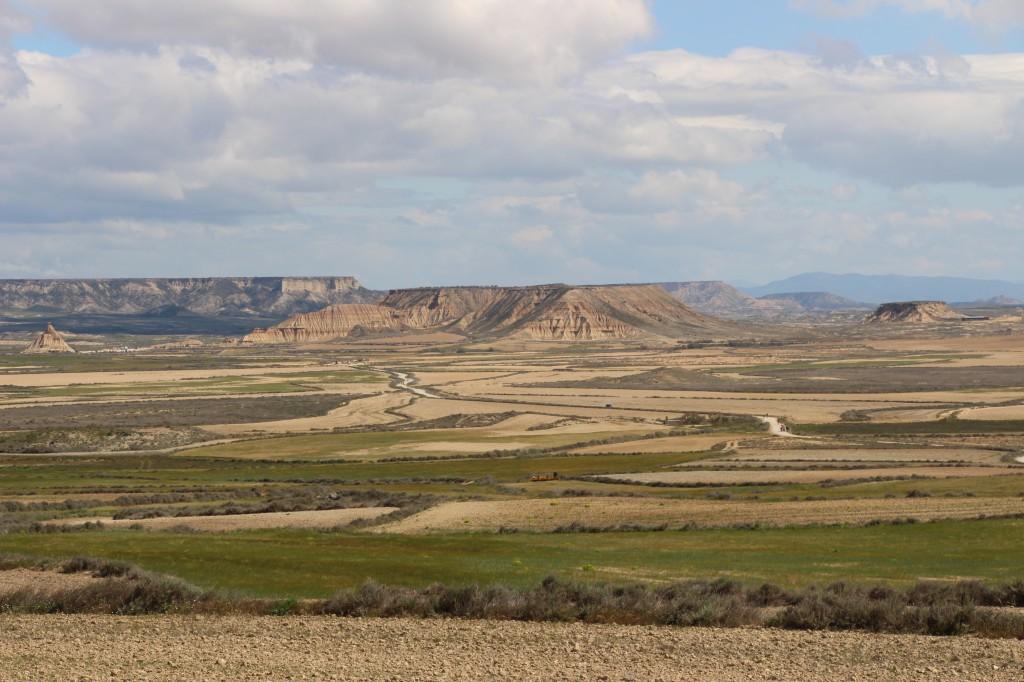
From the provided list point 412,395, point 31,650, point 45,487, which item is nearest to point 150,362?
point 412,395

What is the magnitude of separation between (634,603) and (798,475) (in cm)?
3440

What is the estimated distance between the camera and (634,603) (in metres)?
19.1

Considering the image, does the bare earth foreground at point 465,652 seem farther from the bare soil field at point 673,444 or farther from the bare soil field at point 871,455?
the bare soil field at point 673,444

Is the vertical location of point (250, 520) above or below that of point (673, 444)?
above

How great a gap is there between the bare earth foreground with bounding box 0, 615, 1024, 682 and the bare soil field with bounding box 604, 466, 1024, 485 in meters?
33.0

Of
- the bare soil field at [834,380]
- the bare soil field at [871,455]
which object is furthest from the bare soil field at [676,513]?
the bare soil field at [834,380]

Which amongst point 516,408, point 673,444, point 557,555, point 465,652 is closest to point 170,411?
point 516,408

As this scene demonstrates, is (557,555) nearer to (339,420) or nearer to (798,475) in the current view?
(798,475)

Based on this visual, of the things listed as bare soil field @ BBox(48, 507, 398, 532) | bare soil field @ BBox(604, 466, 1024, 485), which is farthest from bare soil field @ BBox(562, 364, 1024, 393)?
bare soil field @ BBox(48, 507, 398, 532)

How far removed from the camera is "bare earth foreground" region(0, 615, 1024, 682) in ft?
50.2

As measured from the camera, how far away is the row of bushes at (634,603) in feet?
58.4

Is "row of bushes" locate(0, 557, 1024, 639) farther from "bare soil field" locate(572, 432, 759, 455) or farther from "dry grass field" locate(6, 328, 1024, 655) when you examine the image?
"bare soil field" locate(572, 432, 759, 455)

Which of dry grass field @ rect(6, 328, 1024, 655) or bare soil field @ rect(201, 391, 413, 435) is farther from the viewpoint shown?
bare soil field @ rect(201, 391, 413, 435)

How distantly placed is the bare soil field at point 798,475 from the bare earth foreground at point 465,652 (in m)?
33.0
